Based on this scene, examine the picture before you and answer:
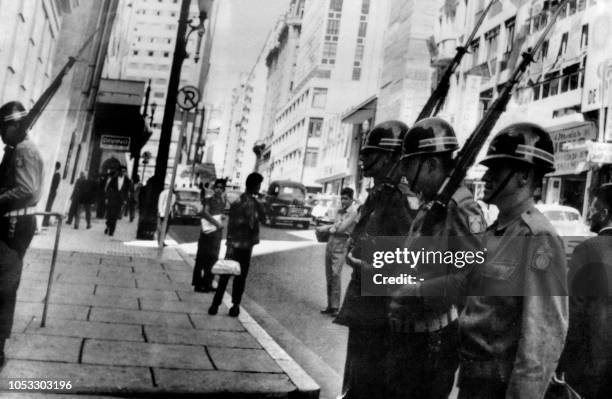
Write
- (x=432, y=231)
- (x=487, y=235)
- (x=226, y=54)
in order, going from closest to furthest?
(x=487, y=235) → (x=432, y=231) → (x=226, y=54)

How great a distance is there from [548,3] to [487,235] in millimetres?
1966

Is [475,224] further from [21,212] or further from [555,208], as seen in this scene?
[21,212]

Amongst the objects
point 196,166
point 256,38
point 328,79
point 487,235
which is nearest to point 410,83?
point 328,79

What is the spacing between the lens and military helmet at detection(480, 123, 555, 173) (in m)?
1.38

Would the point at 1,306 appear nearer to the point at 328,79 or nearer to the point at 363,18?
the point at 328,79

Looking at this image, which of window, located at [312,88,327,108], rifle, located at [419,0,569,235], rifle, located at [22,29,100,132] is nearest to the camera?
rifle, located at [419,0,569,235]

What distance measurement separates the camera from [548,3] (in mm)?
2871

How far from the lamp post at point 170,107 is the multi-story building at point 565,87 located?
3.72 feet

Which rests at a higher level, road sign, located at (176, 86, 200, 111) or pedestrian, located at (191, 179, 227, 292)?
road sign, located at (176, 86, 200, 111)

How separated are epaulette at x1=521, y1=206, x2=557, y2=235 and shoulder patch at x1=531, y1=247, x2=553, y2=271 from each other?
0.05m

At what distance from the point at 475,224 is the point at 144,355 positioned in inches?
61.0

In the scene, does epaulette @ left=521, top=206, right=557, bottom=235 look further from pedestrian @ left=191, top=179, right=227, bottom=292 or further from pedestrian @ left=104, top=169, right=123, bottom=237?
pedestrian @ left=191, top=179, right=227, bottom=292

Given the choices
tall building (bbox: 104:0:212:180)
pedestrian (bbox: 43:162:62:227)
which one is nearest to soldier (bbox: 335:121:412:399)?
tall building (bbox: 104:0:212:180)

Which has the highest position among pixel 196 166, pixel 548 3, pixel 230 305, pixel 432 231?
pixel 548 3
